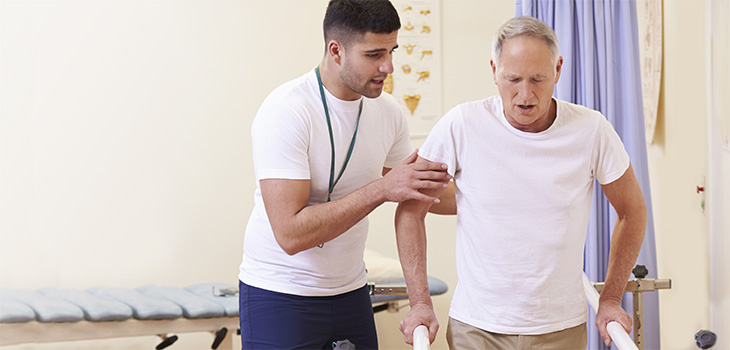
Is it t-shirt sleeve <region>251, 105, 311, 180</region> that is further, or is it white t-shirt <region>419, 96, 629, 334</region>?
t-shirt sleeve <region>251, 105, 311, 180</region>

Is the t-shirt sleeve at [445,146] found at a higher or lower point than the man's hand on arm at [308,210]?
higher

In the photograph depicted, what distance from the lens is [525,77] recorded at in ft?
4.99

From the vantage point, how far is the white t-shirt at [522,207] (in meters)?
1.54

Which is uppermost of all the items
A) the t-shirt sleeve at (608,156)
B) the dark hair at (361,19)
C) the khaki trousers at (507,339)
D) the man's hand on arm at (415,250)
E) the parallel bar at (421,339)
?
the dark hair at (361,19)

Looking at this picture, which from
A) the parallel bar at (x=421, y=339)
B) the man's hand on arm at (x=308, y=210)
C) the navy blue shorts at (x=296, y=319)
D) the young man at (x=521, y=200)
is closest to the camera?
the parallel bar at (x=421, y=339)

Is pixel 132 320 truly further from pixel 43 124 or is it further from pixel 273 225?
pixel 273 225

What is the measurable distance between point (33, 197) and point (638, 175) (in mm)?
2633

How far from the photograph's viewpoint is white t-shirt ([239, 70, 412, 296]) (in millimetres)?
1700

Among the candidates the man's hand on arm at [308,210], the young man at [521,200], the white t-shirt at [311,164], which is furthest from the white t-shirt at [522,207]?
the white t-shirt at [311,164]

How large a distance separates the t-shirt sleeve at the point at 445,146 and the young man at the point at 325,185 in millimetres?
25

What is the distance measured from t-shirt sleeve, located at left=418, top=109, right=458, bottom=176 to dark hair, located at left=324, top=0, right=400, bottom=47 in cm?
27

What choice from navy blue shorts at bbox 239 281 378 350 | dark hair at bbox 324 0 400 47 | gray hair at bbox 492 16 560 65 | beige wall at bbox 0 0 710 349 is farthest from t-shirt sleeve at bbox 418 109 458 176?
beige wall at bbox 0 0 710 349

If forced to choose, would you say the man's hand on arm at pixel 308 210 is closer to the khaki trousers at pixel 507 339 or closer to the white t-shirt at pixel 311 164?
the white t-shirt at pixel 311 164

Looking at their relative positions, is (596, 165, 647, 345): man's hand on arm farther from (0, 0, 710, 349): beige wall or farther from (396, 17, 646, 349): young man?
(0, 0, 710, 349): beige wall
